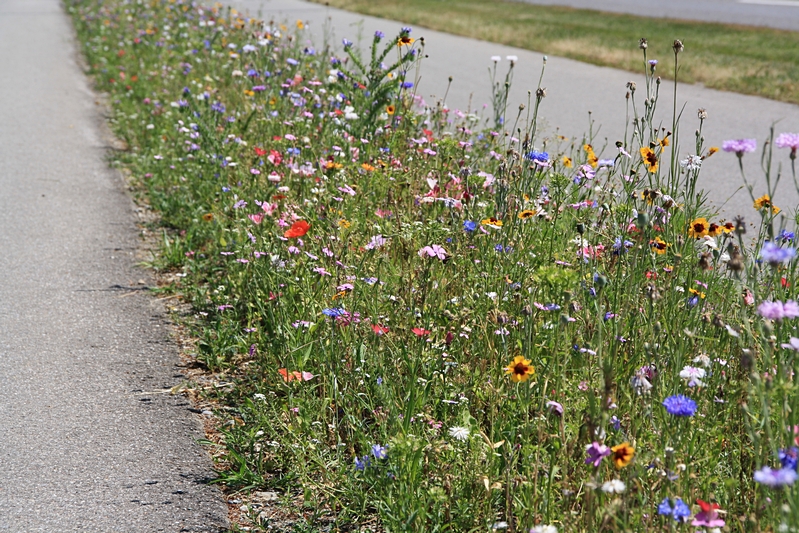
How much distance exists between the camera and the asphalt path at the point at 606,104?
652cm

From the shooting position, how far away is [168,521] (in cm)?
256

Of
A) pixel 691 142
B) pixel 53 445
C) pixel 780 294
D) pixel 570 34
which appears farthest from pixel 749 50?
pixel 53 445

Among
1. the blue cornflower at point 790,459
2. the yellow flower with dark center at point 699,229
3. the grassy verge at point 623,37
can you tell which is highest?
the grassy verge at point 623,37

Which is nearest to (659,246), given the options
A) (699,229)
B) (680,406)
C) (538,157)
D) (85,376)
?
(699,229)

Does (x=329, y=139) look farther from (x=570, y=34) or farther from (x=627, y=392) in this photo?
(x=570, y=34)

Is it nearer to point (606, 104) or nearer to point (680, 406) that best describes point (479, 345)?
point (680, 406)

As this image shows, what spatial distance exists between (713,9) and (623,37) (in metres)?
7.68

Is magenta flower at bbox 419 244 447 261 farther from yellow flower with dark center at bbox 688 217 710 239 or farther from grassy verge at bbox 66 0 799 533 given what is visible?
yellow flower with dark center at bbox 688 217 710 239

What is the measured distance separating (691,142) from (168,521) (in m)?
6.06

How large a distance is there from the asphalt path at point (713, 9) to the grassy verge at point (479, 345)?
1427 centimetres

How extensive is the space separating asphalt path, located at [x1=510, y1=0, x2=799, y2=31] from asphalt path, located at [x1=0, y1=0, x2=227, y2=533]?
14773mm

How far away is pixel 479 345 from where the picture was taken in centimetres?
322

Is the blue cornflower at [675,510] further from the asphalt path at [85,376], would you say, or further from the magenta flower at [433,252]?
the magenta flower at [433,252]

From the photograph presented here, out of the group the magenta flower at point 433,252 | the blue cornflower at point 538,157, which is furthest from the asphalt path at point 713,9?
the magenta flower at point 433,252
